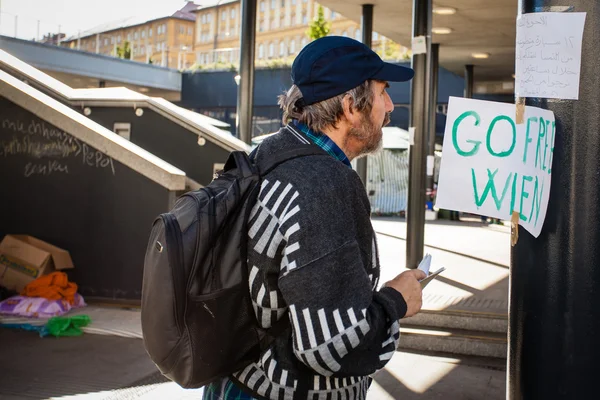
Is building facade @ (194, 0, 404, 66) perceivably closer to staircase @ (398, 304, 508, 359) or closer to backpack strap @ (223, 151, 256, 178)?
staircase @ (398, 304, 508, 359)

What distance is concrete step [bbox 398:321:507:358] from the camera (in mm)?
6609

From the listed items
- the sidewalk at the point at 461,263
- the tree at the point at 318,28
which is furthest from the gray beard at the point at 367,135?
the tree at the point at 318,28

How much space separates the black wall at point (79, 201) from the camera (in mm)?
8406

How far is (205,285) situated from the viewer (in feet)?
6.41

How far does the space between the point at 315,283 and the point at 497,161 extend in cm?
88

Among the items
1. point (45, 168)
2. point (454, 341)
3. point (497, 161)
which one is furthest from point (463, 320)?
point (45, 168)

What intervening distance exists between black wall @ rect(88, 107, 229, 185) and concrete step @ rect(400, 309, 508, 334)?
6019 millimetres

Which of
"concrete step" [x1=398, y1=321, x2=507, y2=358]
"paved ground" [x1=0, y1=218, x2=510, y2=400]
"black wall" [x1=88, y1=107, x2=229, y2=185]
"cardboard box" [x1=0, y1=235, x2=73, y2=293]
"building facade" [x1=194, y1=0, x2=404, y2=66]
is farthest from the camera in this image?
"building facade" [x1=194, y1=0, x2=404, y2=66]

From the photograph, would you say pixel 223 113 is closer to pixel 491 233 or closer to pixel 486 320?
pixel 491 233

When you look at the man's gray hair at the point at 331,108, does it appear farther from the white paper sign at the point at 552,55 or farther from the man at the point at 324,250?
the white paper sign at the point at 552,55

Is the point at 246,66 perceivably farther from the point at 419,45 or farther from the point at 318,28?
the point at 318,28

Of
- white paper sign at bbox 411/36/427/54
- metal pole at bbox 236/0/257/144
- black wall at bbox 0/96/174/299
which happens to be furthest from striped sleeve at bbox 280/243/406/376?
metal pole at bbox 236/0/257/144

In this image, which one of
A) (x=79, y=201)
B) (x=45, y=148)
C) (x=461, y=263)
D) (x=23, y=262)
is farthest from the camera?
(x=461, y=263)

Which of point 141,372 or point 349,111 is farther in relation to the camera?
point 141,372
